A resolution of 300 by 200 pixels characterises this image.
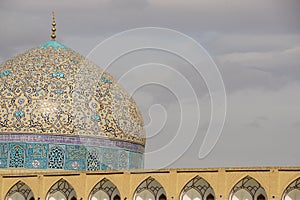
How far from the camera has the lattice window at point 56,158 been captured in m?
32.6

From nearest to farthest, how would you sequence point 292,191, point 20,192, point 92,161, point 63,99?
1. point 292,191
2. point 20,192
3. point 92,161
4. point 63,99

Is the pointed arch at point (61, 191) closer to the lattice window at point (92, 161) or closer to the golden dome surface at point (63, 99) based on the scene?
the lattice window at point (92, 161)

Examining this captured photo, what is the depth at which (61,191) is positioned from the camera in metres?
31.2

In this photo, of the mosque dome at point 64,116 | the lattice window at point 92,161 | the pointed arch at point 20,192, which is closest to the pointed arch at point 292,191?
the mosque dome at point 64,116

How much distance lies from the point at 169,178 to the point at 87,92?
4.82 m

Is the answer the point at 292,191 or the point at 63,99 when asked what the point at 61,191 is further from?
the point at 292,191

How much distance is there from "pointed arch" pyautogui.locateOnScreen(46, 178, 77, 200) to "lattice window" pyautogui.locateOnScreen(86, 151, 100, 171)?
188cm

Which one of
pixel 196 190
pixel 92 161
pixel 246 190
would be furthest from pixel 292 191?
pixel 92 161

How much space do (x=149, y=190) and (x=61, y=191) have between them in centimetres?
225

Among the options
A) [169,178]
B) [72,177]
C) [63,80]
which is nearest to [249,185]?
[169,178]

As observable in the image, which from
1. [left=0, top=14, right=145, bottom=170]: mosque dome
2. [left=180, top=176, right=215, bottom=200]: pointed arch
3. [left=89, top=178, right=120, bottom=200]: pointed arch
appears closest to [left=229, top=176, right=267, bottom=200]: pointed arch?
[left=180, top=176, right=215, bottom=200]: pointed arch

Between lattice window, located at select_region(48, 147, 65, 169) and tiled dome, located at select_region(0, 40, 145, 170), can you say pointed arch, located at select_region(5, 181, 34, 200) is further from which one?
lattice window, located at select_region(48, 147, 65, 169)

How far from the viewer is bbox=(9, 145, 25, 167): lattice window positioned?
107ft

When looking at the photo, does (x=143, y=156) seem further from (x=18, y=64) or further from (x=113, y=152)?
(x=18, y=64)
